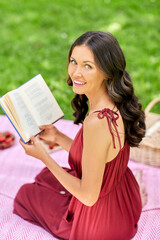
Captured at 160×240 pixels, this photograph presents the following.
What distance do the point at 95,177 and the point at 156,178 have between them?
128cm

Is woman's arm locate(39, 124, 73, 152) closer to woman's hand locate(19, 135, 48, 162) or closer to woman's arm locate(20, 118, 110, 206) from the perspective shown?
woman's hand locate(19, 135, 48, 162)

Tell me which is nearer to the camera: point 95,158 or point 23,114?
point 95,158

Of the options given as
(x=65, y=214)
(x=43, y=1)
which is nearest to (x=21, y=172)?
(x=65, y=214)

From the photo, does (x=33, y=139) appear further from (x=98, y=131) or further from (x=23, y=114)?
(x=98, y=131)

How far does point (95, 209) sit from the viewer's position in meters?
2.14

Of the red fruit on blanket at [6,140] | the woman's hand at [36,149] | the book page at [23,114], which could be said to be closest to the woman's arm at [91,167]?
the woman's hand at [36,149]

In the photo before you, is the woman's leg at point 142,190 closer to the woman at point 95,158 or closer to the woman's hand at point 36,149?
the woman at point 95,158

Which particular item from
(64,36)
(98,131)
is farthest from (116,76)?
(64,36)

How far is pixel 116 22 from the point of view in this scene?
5449 mm

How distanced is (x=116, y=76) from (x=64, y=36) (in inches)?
137

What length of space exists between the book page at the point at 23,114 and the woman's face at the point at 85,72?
407mm

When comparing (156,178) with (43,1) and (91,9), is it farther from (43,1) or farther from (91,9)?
(43,1)

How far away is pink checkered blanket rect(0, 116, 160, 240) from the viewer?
236 centimetres

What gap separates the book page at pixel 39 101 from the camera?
223cm
